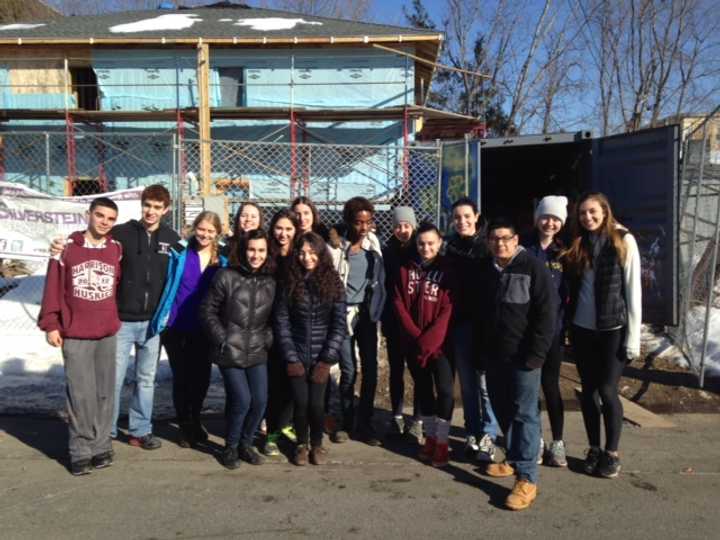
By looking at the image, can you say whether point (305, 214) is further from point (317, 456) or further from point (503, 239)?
point (317, 456)

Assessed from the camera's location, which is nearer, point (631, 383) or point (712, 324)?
point (631, 383)

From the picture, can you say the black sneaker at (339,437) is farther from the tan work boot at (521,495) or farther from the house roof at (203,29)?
the house roof at (203,29)

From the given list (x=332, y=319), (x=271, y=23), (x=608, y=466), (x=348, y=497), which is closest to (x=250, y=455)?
(x=348, y=497)

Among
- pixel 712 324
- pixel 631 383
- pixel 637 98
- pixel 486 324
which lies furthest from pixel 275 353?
pixel 637 98

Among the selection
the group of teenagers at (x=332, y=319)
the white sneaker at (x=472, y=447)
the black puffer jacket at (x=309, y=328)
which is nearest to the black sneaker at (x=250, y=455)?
the group of teenagers at (x=332, y=319)

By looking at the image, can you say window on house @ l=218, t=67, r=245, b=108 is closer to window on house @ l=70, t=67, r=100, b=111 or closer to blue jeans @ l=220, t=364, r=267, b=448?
window on house @ l=70, t=67, r=100, b=111

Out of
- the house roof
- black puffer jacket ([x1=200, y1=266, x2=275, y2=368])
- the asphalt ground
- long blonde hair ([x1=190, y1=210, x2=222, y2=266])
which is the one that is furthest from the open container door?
the house roof

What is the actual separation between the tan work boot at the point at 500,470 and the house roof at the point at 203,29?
1433cm

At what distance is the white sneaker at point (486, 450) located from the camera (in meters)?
4.14

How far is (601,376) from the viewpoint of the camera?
392 cm

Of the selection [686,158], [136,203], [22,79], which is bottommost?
[136,203]

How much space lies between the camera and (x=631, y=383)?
6051mm

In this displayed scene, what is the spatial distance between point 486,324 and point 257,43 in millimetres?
14741

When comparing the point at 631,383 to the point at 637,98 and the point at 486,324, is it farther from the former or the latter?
the point at 637,98
